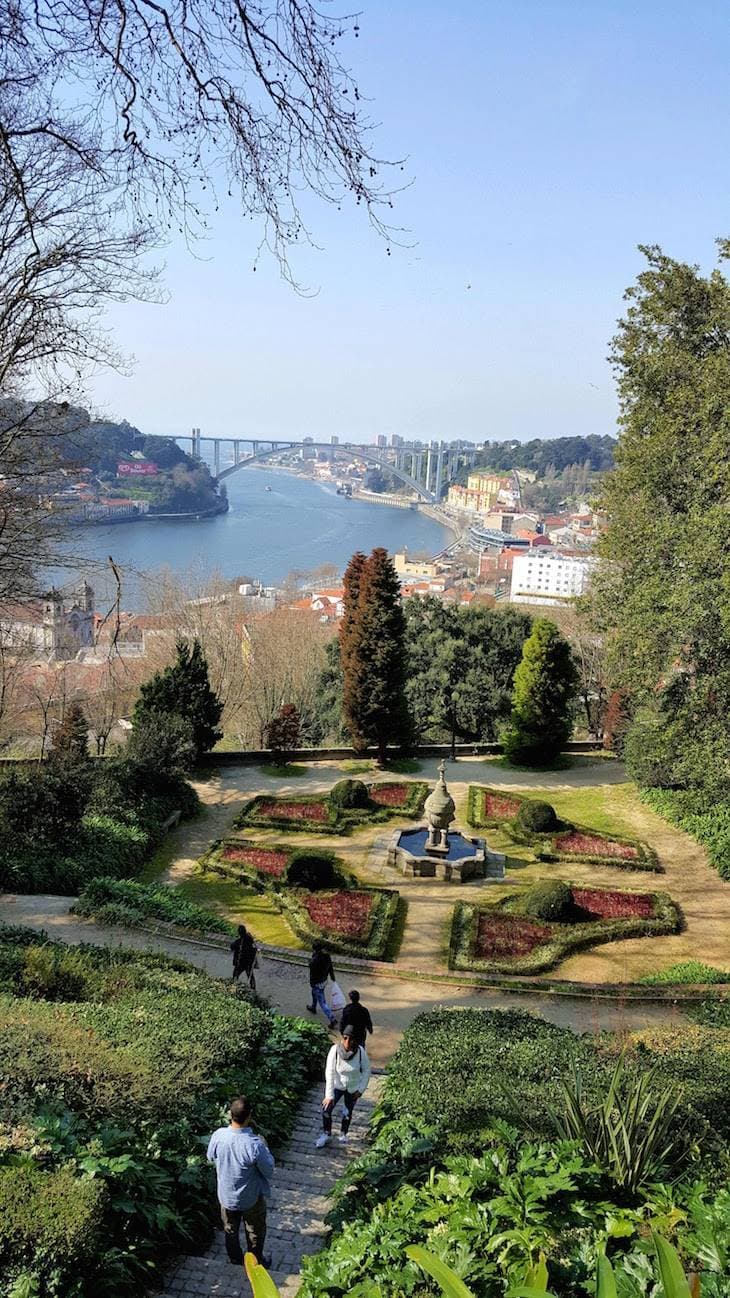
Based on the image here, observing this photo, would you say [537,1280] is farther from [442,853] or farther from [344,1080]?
[442,853]

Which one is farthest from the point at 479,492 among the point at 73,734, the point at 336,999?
the point at 336,999

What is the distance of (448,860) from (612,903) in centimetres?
280

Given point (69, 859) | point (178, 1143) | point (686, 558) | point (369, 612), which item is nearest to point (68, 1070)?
point (178, 1143)

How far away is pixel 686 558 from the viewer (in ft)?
47.8

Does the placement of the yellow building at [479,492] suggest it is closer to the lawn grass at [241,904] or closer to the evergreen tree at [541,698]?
the evergreen tree at [541,698]

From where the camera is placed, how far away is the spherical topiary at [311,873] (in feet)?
46.7

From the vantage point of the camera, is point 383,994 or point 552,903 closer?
point 383,994

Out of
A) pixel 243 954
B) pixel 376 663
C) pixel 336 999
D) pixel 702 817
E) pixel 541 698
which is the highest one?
pixel 376 663

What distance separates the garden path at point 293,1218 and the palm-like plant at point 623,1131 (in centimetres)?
149

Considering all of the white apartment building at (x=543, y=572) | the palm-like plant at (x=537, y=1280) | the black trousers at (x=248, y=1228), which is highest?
the palm-like plant at (x=537, y=1280)

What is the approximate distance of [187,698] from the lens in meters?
20.3

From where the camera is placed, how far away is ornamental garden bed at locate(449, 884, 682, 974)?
40.2 feet

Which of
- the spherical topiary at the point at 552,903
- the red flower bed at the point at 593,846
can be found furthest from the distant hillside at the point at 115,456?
the red flower bed at the point at 593,846

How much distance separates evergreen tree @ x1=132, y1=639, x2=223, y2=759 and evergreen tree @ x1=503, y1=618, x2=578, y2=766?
728cm
